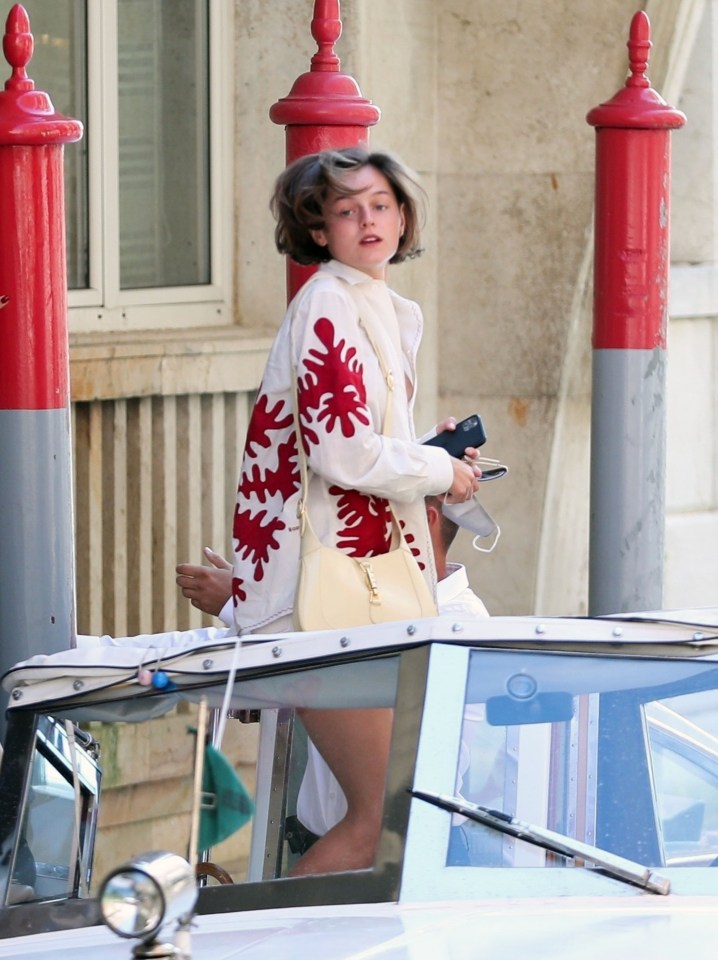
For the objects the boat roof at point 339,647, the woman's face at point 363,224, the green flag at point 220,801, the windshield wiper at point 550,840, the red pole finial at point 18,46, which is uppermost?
the red pole finial at point 18,46

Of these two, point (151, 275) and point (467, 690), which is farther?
point (151, 275)

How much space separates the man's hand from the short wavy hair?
595 mm

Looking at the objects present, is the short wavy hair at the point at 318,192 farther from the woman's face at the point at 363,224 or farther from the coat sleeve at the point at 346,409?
the coat sleeve at the point at 346,409

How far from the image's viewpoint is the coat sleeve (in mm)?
2826

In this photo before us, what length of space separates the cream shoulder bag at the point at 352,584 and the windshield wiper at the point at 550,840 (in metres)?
0.67

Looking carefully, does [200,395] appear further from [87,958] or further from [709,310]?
[87,958]

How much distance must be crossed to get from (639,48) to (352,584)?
2212 millimetres

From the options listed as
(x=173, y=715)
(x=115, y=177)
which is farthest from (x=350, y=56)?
(x=173, y=715)

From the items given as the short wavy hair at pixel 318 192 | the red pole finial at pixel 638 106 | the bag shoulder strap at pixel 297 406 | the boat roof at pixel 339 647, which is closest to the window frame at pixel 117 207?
the red pole finial at pixel 638 106

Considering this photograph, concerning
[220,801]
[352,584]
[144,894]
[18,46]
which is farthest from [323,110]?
[144,894]

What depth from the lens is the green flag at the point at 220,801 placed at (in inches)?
82.4

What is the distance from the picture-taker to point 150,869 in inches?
68.0

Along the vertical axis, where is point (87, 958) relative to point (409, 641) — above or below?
below

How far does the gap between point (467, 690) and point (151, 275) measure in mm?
3572
